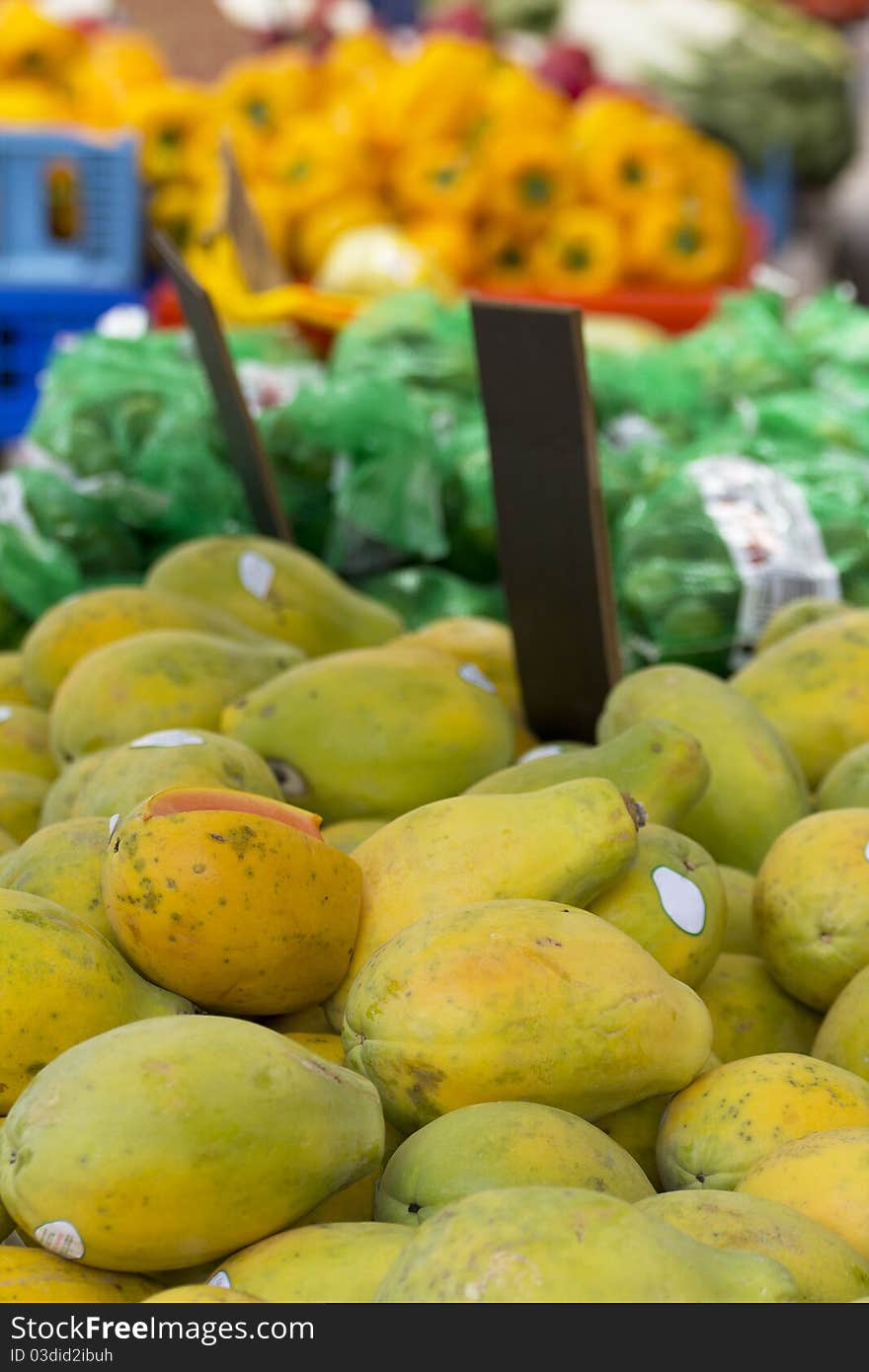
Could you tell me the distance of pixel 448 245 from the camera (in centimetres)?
427

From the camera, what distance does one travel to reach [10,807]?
1.40 metres

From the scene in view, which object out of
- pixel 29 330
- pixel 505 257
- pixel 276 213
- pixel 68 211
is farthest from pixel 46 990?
pixel 505 257

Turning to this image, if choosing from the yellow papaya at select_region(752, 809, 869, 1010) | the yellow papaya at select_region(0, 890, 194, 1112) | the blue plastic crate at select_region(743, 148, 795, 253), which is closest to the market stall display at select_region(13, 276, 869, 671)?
the yellow papaya at select_region(752, 809, 869, 1010)

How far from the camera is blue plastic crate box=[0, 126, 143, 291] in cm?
385

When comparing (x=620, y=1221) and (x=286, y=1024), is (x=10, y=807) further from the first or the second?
(x=620, y=1221)

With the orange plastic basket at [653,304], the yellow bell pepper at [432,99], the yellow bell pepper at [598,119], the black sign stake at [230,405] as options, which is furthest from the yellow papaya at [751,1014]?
the yellow bell pepper at [598,119]

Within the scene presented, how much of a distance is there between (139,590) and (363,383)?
816 millimetres

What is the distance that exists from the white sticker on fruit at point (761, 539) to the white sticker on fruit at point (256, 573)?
67 cm

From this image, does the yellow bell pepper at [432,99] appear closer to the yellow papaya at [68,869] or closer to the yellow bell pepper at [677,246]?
the yellow bell pepper at [677,246]

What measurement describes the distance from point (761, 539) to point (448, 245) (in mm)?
2470

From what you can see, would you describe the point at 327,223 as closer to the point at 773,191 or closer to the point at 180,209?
the point at 180,209

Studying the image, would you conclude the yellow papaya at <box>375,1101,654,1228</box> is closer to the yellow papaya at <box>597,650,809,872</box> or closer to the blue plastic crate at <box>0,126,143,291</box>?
the yellow papaya at <box>597,650,809,872</box>

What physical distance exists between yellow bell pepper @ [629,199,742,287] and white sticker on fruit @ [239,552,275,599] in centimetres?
301
